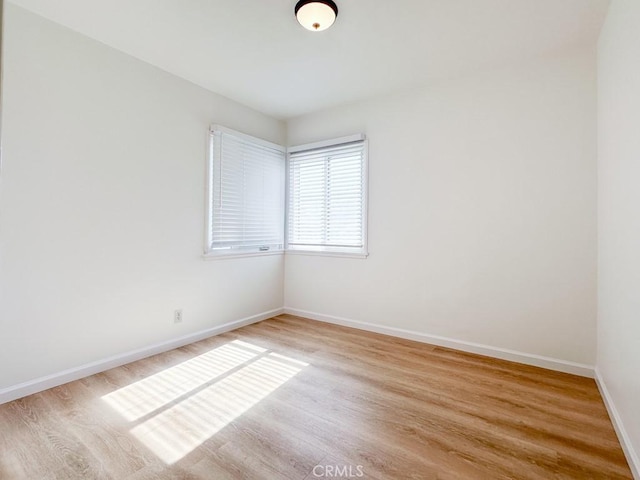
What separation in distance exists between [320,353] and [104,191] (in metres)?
2.23

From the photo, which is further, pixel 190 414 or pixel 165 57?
pixel 165 57

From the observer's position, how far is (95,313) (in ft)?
8.20

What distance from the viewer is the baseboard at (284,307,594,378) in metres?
2.57

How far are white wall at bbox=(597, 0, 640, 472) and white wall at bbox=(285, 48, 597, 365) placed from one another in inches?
6.5

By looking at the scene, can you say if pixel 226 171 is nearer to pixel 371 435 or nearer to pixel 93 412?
pixel 93 412

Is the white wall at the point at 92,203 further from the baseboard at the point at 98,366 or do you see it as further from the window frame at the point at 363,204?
the window frame at the point at 363,204

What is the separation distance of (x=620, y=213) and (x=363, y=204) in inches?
84.4

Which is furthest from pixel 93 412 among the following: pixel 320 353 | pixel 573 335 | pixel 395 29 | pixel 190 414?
pixel 573 335

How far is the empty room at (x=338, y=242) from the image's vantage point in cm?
177

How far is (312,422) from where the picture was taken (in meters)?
1.93

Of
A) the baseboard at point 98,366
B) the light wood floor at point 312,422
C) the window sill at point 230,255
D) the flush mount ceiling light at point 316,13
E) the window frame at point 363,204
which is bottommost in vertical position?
the light wood floor at point 312,422

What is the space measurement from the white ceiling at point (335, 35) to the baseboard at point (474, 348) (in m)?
2.49

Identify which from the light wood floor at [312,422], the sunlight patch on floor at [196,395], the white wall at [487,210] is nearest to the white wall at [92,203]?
the light wood floor at [312,422]

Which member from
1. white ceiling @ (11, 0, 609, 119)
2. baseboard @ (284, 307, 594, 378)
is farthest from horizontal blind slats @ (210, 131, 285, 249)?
baseboard @ (284, 307, 594, 378)
